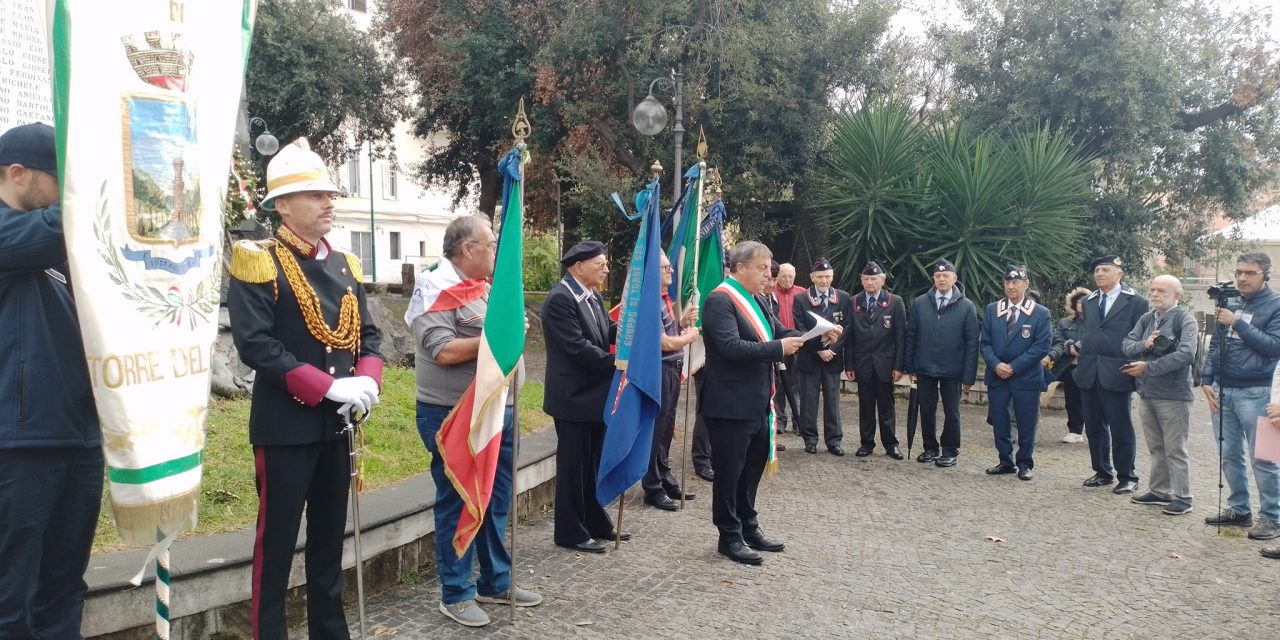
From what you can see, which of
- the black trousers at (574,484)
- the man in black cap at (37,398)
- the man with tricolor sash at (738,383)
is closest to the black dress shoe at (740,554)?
the man with tricolor sash at (738,383)

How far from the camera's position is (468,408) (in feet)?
14.0

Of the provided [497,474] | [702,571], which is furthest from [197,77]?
[702,571]

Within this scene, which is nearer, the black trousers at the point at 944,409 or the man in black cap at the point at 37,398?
the man in black cap at the point at 37,398

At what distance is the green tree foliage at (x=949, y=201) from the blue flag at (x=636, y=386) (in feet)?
27.5

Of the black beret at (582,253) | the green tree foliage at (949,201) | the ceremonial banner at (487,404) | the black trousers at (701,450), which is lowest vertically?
the black trousers at (701,450)

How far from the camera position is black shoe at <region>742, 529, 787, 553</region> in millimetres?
5672

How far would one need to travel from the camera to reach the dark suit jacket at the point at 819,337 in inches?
368

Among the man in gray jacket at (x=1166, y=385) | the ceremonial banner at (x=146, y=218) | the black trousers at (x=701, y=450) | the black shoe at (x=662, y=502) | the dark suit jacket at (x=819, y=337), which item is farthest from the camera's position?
the dark suit jacket at (x=819, y=337)

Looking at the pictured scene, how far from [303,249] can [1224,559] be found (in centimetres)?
583

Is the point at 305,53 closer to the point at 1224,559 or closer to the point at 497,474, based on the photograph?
the point at 497,474

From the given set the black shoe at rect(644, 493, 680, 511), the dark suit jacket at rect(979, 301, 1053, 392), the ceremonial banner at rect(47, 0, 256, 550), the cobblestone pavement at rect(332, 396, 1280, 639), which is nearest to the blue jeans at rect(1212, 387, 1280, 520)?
the cobblestone pavement at rect(332, 396, 1280, 639)

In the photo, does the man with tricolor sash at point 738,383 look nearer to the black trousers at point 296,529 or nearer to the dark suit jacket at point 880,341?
the black trousers at point 296,529

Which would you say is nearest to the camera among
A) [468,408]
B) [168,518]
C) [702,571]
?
[168,518]

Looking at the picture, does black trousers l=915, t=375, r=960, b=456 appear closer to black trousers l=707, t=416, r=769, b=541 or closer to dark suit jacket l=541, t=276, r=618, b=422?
black trousers l=707, t=416, r=769, b=541
